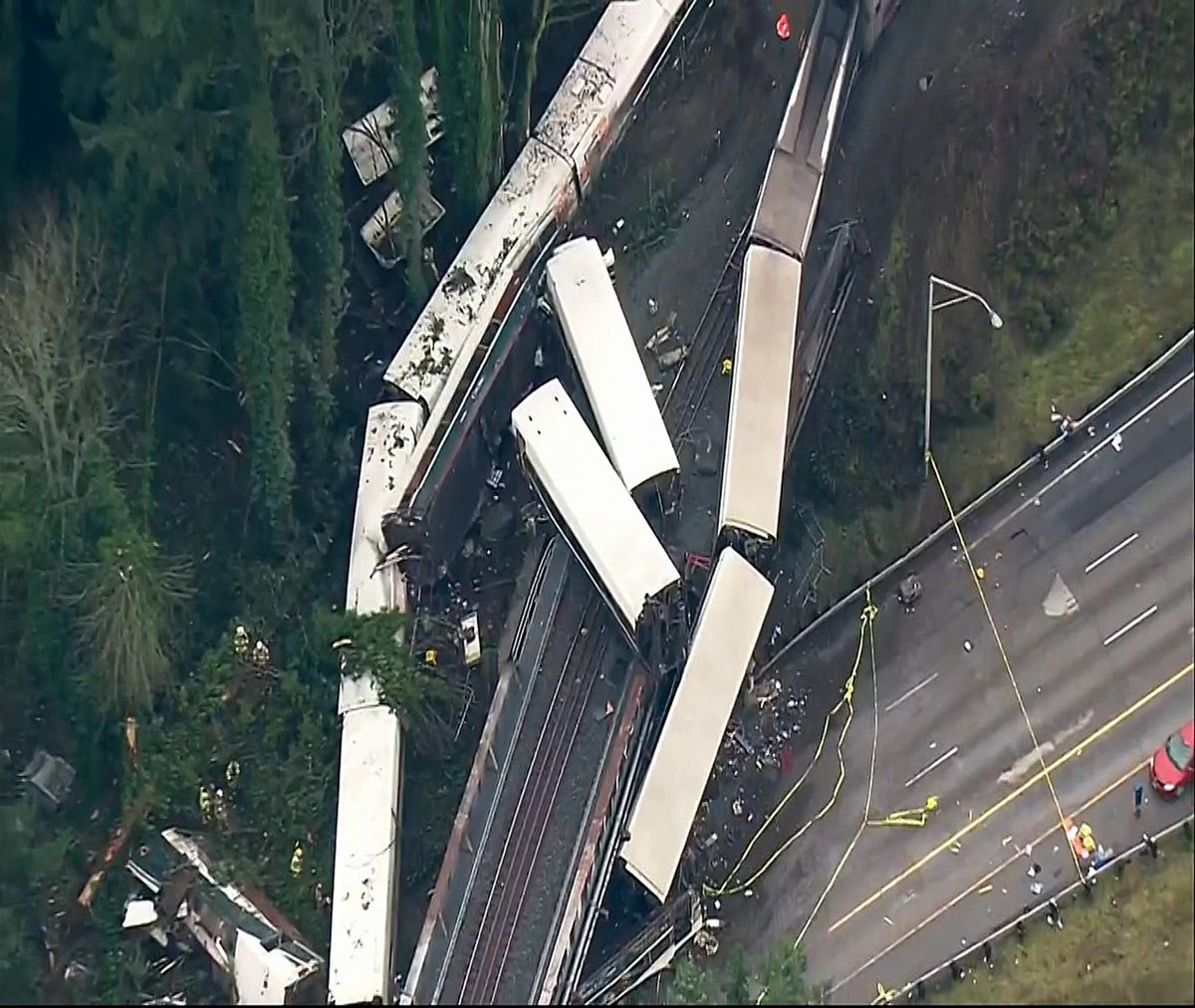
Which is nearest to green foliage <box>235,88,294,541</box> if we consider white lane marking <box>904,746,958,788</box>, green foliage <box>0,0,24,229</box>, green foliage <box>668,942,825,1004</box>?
green foliage <box>0,0,24,229</box>

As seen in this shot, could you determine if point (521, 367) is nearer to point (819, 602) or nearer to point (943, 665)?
point (819, 602)

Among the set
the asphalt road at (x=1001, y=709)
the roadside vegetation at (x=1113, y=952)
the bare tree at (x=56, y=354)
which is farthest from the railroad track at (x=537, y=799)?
the bare tree at (x=56, y=354)

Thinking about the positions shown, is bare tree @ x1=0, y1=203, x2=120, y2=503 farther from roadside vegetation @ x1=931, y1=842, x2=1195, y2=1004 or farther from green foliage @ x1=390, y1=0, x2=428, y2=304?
roadside vegetation @ x1=931, y1=842, x2=1195, y2=1004

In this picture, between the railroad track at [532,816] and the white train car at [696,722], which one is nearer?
the railroad track at [532,816]

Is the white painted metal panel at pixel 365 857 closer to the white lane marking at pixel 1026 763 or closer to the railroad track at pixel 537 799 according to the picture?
the railroad track at pixel 537 799

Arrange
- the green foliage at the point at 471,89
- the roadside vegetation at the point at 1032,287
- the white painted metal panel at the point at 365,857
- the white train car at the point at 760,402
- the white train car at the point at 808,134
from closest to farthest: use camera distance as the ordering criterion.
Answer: the white painted metal panel at the point at 365,857, the white train car at the point at 760,402, the green foliage at the point at 471,89, the roadside vegetation at the point at 1032,287, the white train car at the point at 808,134

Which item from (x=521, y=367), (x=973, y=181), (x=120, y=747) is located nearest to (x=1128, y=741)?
(x=973, y=181)
